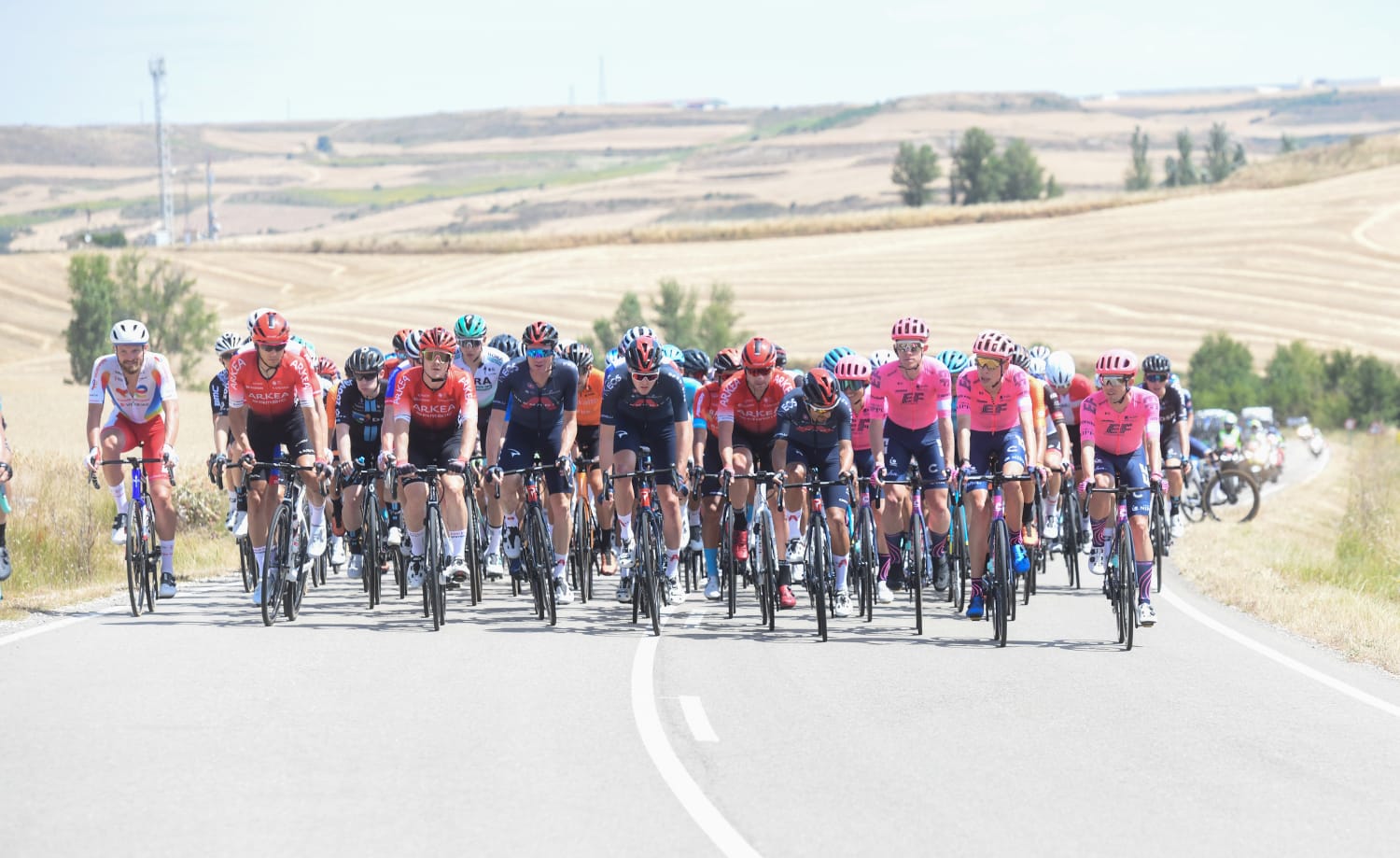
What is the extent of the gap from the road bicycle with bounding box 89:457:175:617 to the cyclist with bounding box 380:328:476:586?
1739mm

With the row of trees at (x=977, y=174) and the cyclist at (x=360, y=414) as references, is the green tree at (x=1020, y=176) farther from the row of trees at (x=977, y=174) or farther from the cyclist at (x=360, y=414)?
the cyclist at (x=360, y=414)

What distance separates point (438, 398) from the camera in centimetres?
1402

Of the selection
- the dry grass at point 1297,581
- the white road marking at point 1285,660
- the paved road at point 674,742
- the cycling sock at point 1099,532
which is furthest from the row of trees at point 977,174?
the paved road at point 674,742

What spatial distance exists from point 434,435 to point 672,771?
6.16 m

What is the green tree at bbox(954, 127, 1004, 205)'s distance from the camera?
16300 cm

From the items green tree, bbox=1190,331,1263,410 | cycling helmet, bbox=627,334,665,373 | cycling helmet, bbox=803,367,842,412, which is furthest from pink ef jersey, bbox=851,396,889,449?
green tree, bbox=1190,331,1263,410

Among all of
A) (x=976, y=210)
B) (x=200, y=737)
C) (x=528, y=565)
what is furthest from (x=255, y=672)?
(x=976, y=210)

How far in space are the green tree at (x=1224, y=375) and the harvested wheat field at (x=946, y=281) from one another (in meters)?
2.53

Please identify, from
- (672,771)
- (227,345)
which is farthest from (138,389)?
(672,771)

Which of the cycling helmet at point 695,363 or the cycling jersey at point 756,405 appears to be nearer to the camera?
the cycling jersey at point 756,405

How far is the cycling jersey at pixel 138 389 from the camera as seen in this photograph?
14.2 metres

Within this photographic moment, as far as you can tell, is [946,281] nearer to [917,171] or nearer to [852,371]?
[917,171]

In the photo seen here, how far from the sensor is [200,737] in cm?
899

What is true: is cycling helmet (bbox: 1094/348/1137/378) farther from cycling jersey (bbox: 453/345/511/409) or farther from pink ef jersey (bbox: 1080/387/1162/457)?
cycling jersey (bbox: 453/345/511/409)
